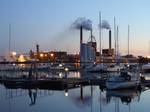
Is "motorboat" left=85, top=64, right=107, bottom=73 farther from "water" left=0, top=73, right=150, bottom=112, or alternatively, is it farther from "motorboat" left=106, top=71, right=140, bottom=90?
"motorboat" left=106, top=71, right=140, bottom=90

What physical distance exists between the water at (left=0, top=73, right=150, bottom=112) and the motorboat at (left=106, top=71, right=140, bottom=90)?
0.76 meters

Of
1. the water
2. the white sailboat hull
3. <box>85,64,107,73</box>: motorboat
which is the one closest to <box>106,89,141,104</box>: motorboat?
the water

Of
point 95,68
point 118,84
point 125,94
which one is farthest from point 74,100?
point 95,68

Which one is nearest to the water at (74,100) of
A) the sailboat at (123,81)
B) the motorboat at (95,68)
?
the sailboat at (123,81)

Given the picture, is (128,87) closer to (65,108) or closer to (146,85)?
(146,85)

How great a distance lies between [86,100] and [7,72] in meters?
31.8

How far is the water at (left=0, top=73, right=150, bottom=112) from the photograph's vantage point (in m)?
39.7

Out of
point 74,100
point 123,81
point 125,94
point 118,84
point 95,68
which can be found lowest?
point 74,100

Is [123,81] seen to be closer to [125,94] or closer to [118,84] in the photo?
[118,84]

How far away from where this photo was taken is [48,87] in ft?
182

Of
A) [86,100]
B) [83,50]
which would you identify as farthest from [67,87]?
[83,50]

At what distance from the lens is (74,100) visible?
48125 millimetres

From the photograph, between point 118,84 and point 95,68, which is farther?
point 95,68

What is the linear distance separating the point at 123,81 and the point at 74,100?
6.91 meters
